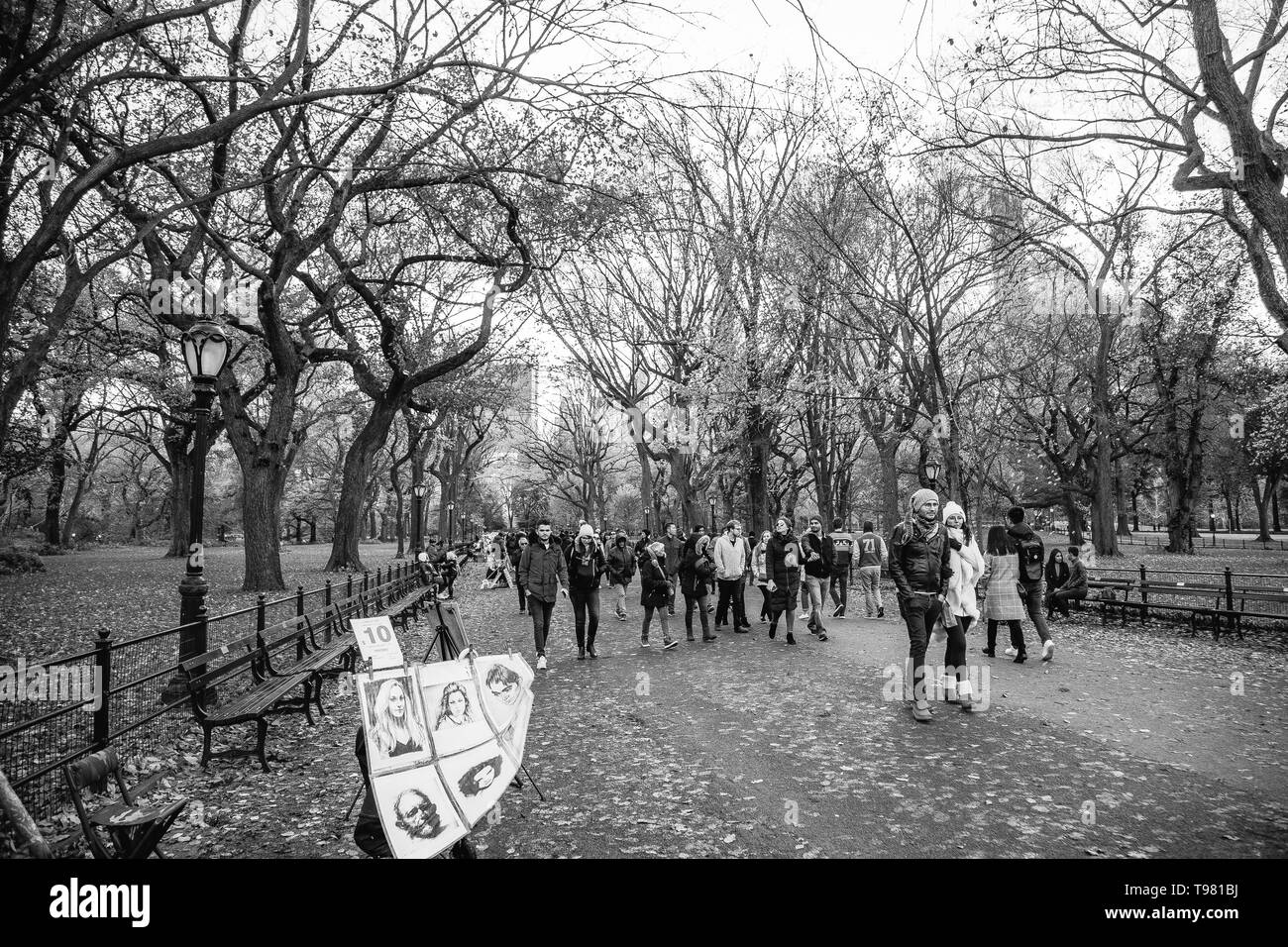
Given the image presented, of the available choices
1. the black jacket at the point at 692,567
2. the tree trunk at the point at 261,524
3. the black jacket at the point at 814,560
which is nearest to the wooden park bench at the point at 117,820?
the black jacket at the point at 692,567

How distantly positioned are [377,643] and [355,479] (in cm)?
2017

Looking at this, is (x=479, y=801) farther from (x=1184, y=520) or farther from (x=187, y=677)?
(x=1184, y=520)

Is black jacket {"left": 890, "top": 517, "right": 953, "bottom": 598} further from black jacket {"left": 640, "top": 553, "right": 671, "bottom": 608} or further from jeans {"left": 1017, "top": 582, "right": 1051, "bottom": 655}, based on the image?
black jacket {"left": 640, "top": 553, "right": 671, "bottom": 608}

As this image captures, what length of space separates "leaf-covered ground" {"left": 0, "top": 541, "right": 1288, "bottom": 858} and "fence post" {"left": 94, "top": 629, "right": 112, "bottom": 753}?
574mm

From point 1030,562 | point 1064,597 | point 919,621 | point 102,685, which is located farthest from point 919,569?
point 1064,597

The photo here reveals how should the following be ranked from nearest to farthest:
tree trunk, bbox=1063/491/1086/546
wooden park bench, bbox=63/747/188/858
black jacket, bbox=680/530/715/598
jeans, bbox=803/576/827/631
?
wooden park bench, bbox=63/747/188/858 < jeans, bbox=803/576/827/631 < black jacket, bbox=680/530/715/598 < tree trunk, bbox=1063/491/1086/546

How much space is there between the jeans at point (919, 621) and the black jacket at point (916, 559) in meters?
0.08

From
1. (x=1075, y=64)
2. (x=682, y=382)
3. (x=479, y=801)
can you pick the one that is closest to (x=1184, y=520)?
(x=682, y=382)

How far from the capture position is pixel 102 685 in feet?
17.0

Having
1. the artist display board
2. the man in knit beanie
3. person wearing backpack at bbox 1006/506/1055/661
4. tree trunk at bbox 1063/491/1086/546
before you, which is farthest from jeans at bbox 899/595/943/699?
tree trunk at bbox 1063/491/1086/546

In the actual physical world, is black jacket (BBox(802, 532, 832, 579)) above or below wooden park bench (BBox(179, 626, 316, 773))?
above

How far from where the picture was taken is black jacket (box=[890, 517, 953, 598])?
6.92 m
